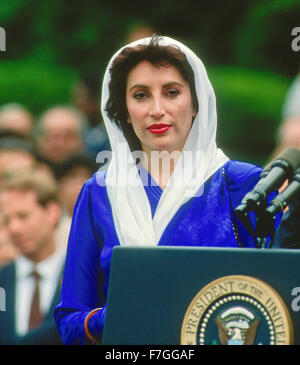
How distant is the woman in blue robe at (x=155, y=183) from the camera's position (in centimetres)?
269

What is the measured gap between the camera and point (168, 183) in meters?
2.79

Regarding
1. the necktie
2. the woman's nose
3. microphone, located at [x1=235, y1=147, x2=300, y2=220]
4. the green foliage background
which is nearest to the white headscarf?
the woman's nose

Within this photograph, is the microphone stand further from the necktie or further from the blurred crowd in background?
the necktie

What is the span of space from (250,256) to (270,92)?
15.1 ft

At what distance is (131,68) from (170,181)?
1.24 feet

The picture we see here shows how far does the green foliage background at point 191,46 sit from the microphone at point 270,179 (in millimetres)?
3745

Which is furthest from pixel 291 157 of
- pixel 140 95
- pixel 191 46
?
pixel 191 46

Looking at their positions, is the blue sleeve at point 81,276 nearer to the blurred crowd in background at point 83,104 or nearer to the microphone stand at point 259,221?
the microphone stand at point 259,221

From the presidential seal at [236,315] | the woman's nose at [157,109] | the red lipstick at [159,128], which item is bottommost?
the presidential seal at [236,315]

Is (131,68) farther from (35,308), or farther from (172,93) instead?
(35,308)

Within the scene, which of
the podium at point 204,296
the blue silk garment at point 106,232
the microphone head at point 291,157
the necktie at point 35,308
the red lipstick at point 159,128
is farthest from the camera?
the necktie at point 35,308

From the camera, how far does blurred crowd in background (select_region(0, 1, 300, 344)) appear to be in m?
4.54

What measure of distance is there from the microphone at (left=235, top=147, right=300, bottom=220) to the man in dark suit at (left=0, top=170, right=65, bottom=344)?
1.99m

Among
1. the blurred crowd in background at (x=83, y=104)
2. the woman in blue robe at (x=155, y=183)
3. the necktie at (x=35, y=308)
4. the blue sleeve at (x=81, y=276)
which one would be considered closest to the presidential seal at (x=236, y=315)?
the woman in blue robe at (x=155, y=183)
